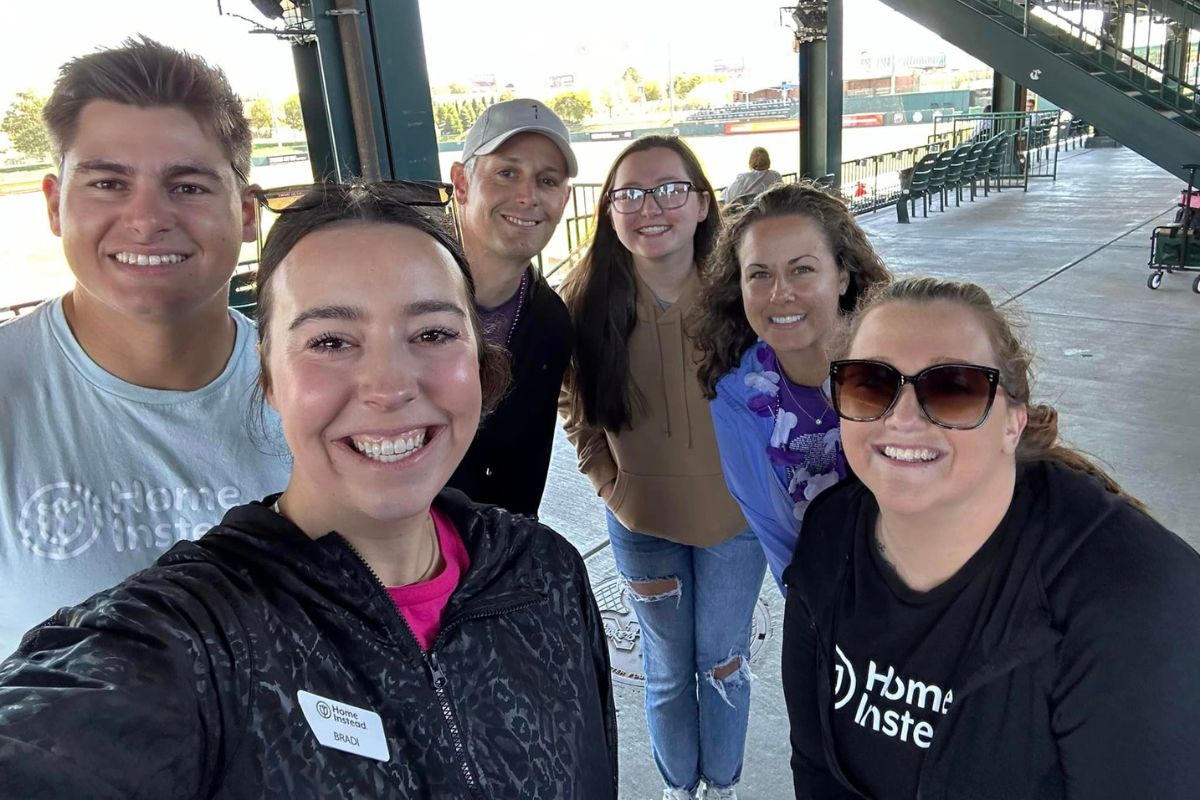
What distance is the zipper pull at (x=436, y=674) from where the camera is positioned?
3.75ft

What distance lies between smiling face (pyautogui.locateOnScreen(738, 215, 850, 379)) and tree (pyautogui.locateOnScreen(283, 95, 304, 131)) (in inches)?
146

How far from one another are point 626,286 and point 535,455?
1.98ft

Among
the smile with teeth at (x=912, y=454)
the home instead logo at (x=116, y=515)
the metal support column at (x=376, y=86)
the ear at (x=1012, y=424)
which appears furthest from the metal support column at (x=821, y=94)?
the home instead logo at (x=116, y=515)

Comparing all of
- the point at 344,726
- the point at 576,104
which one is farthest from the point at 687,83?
the point at 344,726

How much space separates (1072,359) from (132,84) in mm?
7036

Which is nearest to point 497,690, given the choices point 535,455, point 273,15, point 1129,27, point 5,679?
point 5,679

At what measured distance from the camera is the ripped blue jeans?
2.52 meters

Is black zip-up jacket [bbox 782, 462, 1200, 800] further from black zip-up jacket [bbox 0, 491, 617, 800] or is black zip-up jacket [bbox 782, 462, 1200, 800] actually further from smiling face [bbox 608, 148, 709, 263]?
smiling face [bbox 608, 148, 709, 263]

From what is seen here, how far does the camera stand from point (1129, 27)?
14789 millimetres

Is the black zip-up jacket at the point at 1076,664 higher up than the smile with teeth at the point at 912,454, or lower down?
lower down

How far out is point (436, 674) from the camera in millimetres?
1146

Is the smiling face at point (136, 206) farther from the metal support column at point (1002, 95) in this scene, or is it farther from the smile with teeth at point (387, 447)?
the metal support column at point (1002, 95)

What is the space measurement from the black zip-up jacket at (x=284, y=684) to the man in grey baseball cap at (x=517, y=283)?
1.03 meters

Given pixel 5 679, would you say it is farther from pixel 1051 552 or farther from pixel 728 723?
pixel 728 723
